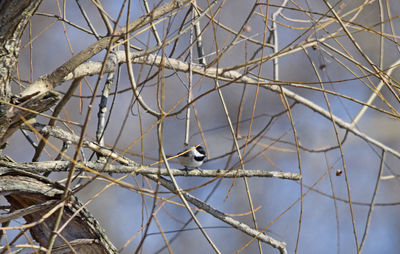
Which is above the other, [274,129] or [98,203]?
[274,129]

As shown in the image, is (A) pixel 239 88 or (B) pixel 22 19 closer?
(B) pixel 22 19

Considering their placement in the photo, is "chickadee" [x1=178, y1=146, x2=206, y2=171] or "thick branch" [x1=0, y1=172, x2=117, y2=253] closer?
"thick branch" [x1=0, y1=172, x2=117, y2=253]

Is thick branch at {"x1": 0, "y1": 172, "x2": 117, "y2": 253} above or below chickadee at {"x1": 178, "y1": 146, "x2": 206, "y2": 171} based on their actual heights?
below

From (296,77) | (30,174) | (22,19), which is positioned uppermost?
(296,77)

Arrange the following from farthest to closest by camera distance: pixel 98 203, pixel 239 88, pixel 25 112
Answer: pixel 239 88 < pixel 98 203 < pixel 25 112

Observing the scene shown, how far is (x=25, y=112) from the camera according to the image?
1.13m

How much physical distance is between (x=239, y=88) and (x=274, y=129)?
0.46 meters

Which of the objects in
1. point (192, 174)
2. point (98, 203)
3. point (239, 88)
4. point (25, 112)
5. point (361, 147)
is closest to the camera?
point (25, 112)

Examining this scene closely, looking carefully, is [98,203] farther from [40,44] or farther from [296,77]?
[296,77]

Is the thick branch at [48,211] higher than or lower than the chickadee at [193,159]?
lower

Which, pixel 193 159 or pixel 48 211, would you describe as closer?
pixel 48 211

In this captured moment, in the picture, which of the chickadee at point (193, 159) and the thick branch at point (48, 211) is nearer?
the thick branch at point (48, 211)

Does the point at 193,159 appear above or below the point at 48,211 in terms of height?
above

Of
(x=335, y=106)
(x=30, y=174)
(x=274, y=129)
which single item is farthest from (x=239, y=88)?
(x=30, y=174)
